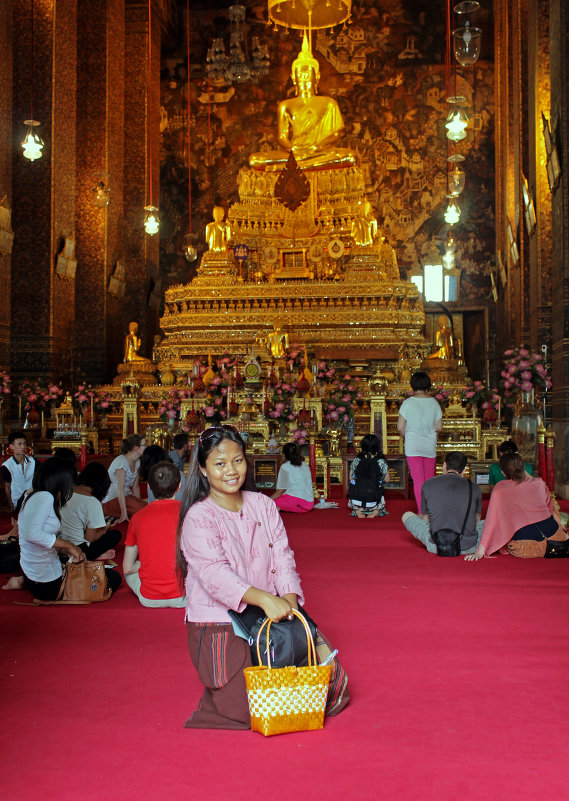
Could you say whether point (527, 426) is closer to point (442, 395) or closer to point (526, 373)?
point (526, 373)

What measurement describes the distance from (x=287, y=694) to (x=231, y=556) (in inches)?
19.0

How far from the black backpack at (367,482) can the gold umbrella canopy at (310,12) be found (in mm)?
10551

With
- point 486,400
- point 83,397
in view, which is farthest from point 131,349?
point 486,400

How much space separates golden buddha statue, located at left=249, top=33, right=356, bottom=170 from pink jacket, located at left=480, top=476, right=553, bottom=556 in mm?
12319

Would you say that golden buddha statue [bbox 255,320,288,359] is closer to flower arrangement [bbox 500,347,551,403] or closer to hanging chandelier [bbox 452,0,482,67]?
flower arrangement [bbox 500,347,551,403]

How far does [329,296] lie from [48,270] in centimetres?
459

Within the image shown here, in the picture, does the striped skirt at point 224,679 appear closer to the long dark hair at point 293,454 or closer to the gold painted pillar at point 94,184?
the long dark hair at point 293,454

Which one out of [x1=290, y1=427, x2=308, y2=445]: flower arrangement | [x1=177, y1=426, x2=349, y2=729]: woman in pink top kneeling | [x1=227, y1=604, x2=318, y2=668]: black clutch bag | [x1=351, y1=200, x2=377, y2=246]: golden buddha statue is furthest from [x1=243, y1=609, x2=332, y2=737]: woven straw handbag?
[x1=351, y1=200, x2=377, y2=246]: golden buddha statue

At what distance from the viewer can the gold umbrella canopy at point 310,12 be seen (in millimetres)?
15086

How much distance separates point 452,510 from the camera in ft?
17.5

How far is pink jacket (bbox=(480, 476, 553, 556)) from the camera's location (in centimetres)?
520

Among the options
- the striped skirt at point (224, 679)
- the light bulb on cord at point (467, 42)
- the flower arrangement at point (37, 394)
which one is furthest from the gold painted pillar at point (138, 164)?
the striped skirt at point (224, 679)

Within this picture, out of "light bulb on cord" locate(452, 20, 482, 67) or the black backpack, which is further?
"light bulb on cord" locate(452, 20, 482, 67)

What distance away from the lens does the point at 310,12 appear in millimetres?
15250
